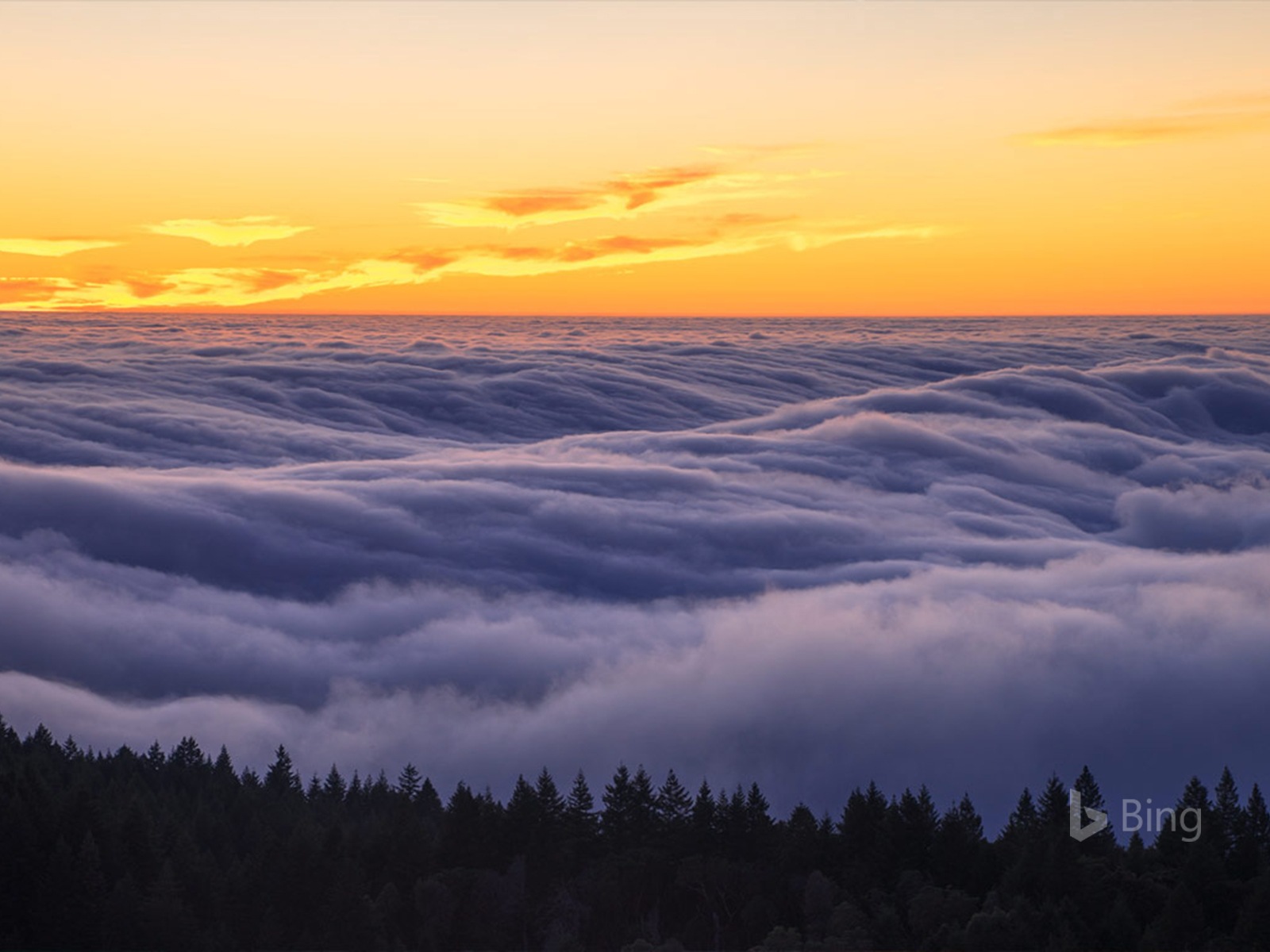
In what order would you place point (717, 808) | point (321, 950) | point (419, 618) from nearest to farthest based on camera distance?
1. point (321, 950)
2. point (717, 808)
3. point (419, 618)

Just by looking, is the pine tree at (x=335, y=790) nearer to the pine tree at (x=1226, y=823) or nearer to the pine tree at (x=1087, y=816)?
the pine tree at (x=1087, y=816)

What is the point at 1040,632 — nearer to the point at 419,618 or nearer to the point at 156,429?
the point at 419,618

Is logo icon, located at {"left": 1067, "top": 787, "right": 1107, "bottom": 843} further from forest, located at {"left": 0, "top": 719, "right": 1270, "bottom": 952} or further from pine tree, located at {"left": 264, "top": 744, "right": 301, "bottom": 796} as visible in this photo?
pine tree, located at {"left": 264, "top": 744, "right": 301, "bottom": 796}

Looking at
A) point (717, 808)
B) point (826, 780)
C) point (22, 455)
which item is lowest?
point (826, 780)

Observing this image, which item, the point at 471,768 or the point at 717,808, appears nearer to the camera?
the point at 717,808

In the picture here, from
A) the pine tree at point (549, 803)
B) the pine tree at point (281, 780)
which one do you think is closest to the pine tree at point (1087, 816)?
the pine tree at point (549, 803)

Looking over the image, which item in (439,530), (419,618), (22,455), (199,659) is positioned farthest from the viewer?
(22,455)

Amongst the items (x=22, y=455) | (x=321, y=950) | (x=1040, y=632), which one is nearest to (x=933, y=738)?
(x=1040, y=632)
